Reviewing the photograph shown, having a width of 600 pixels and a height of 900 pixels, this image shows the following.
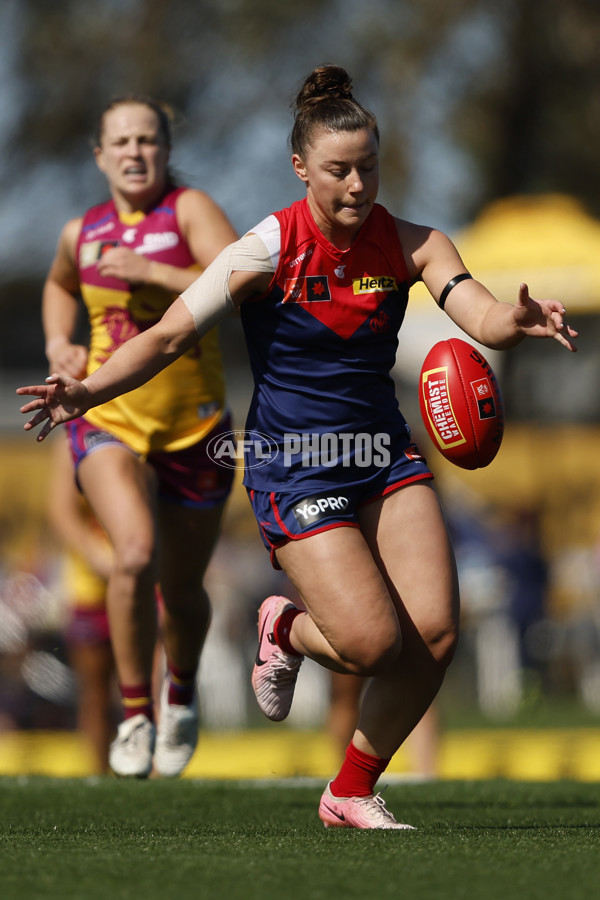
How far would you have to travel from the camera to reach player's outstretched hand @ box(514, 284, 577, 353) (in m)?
4.25

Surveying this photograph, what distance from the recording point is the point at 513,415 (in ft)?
63.0

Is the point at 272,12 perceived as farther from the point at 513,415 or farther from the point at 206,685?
the point at 206,685

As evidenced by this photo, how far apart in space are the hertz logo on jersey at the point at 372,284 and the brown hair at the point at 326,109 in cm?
44

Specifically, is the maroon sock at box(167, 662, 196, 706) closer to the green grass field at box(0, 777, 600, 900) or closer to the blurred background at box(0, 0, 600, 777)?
the green grass field at box(0, 777, 600, 900)

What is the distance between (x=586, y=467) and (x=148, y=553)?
1199 cm

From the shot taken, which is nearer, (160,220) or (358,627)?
(358,627)

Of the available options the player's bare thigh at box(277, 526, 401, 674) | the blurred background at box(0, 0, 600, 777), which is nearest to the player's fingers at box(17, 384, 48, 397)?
the player's bare thigh at box(277, 526, 401, 674)

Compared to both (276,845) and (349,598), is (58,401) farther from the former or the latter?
(276,845)

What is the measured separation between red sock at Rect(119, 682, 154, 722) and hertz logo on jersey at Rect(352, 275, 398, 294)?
2135 millimetres

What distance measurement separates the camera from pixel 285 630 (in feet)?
16.0

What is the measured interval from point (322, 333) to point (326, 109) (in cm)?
70

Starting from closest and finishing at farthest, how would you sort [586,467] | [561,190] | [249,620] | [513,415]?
1. [249,620]
2. [586,467]
3. [513,415]
4. [561,190]

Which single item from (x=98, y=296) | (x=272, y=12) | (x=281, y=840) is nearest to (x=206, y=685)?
(x=98, y=296)

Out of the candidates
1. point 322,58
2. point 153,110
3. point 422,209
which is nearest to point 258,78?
point 322,58
